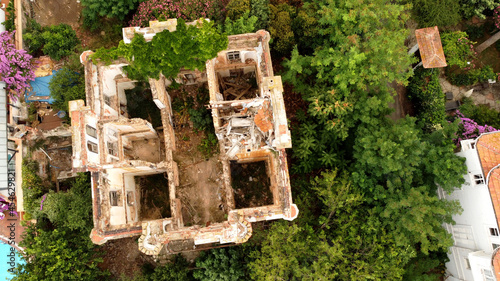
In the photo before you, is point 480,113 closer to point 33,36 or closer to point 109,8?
point 109,8

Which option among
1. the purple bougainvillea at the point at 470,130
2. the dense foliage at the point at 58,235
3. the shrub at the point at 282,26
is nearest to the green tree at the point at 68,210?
the dense foliage at the point at 58,235

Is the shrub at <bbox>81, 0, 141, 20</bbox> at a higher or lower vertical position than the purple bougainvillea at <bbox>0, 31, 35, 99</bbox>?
higher

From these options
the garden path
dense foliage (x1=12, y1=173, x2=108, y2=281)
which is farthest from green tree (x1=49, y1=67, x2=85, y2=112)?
the garden path

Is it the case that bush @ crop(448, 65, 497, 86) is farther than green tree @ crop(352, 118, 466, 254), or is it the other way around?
bush @ crop(448, 65, 497, 86)

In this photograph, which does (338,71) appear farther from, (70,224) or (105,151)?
(70,224)

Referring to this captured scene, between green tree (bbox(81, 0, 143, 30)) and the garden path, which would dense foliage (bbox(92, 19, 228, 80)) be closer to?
green tree (bbox(81, 0, 143, 30))

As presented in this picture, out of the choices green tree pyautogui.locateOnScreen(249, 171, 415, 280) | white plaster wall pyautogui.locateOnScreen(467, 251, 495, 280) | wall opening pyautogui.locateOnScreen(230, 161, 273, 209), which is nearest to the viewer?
green tree pyautogui.locateOnScreen(249, 171, 415, 280)

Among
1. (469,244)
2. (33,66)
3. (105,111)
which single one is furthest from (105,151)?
(469,244)
